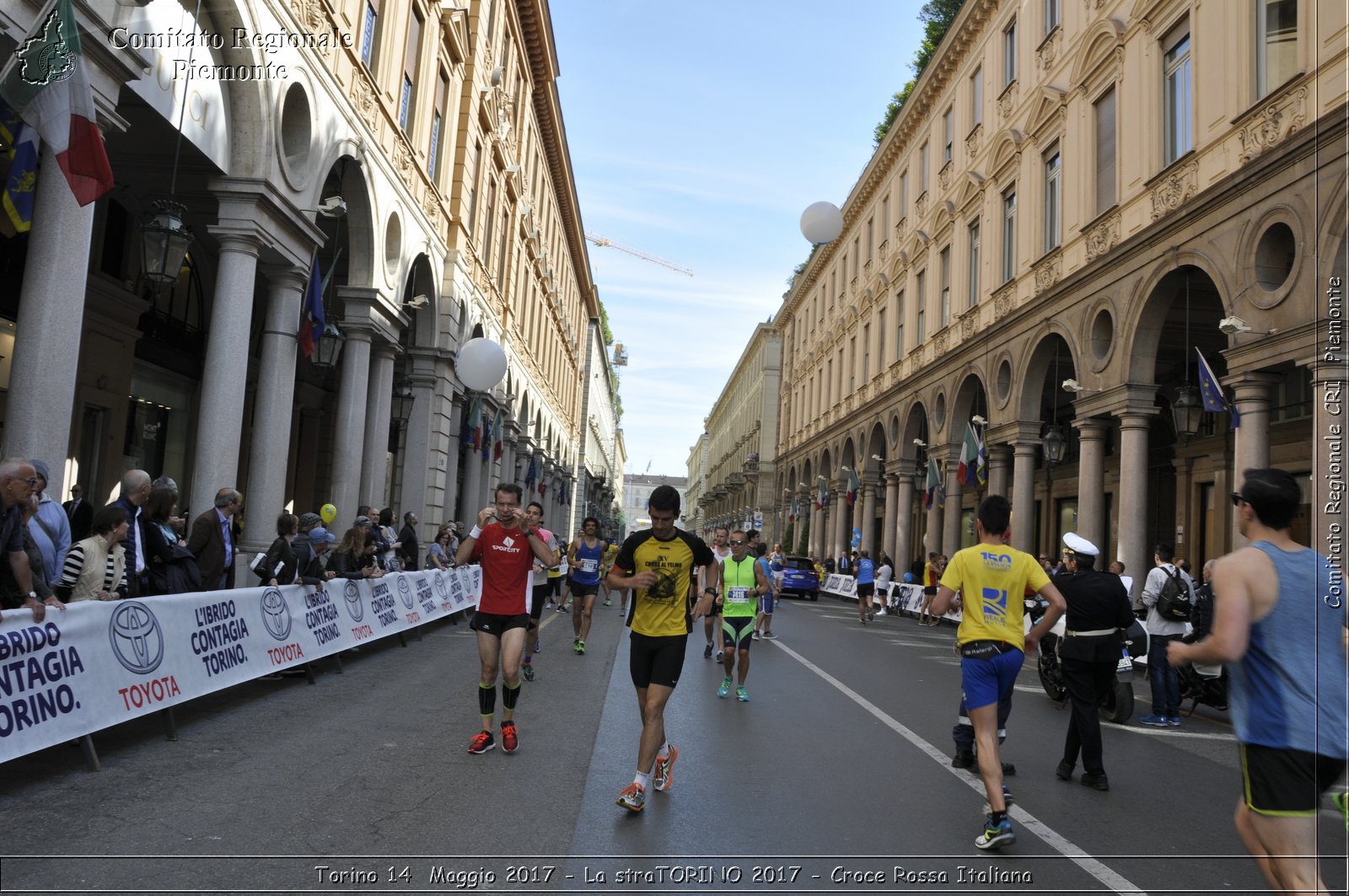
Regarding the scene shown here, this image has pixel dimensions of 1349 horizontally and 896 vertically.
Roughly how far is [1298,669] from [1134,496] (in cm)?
1595

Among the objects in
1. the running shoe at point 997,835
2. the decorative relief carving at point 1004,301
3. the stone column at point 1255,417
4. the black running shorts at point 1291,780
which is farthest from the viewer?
the decorative relief carving at point 1004,301

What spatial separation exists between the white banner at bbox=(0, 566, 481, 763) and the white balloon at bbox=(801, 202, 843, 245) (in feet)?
29.4

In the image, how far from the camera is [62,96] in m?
7.60

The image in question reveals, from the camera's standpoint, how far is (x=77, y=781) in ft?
19.1

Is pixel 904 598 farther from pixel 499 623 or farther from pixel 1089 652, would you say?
pixel 499 623

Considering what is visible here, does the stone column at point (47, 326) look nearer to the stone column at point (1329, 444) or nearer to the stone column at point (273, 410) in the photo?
the stone column at point (273, 410)

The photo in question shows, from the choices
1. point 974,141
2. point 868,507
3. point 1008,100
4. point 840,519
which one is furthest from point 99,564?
point 840,519

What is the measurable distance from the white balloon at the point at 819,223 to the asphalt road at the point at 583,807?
27.3ft

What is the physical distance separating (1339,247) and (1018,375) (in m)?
11.0

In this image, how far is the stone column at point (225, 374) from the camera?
12281 millimetres

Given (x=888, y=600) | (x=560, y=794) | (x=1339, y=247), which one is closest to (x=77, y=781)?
(x=560, y=794)

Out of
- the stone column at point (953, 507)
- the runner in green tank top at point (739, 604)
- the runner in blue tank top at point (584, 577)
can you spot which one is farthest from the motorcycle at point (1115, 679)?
the stone column at point (953, 507)

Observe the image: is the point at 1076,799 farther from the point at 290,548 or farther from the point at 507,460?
the point at 507,460

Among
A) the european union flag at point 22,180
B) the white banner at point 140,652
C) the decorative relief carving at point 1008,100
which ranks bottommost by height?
the white banner at point 140,652
